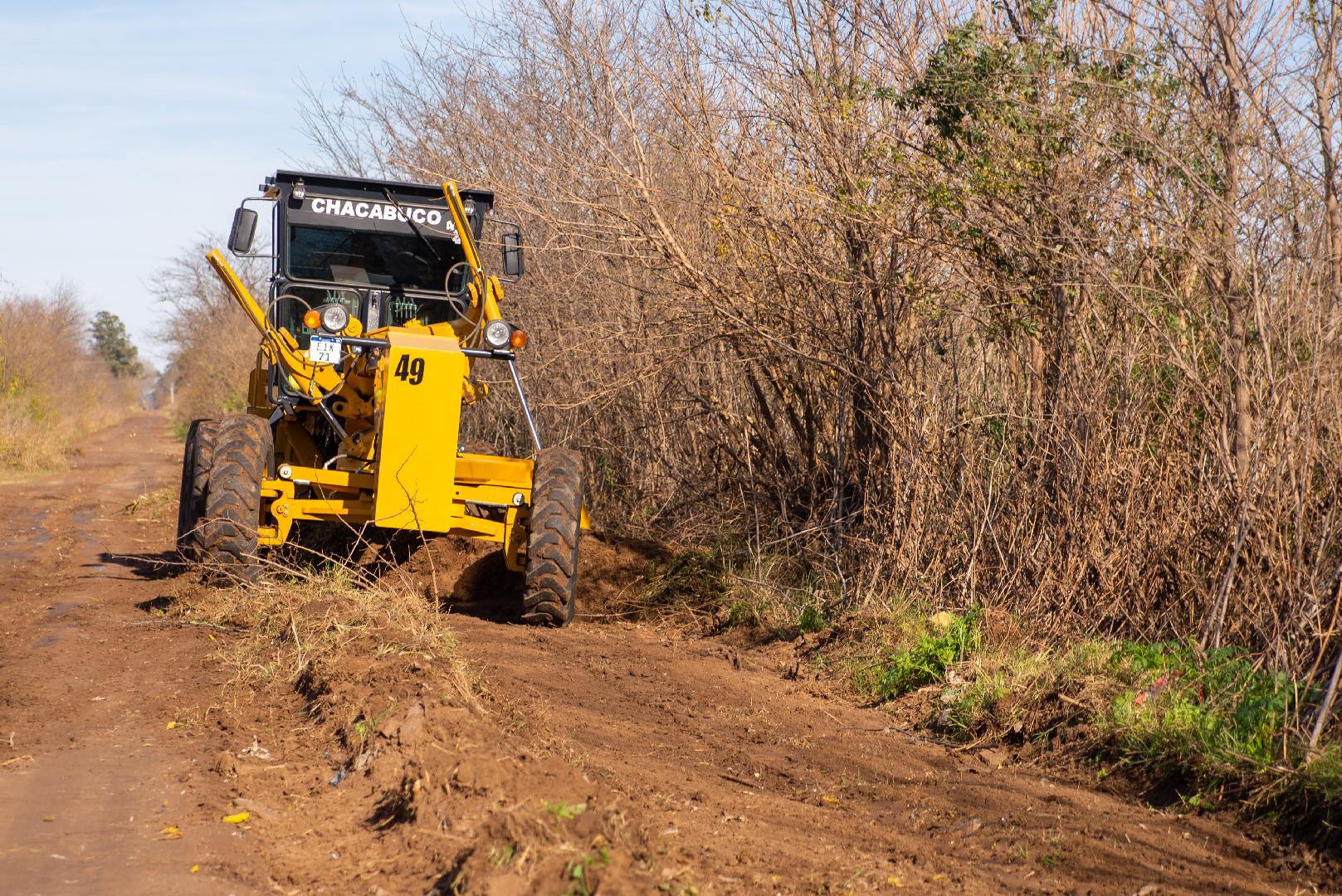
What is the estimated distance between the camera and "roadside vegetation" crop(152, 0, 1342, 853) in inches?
225

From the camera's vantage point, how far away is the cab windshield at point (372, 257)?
9406mm

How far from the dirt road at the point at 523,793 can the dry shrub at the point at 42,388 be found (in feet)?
62.7

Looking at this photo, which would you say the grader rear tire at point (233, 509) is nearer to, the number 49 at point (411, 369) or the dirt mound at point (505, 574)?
the number 49 at point (411, 369)

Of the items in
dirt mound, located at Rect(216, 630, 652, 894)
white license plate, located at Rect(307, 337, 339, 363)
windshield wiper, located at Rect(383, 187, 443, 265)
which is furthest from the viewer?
windshield wiper, located at Rect(383, 187, 443, 265)

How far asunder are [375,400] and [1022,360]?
4.14m

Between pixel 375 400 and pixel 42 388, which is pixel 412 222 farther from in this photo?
pixel 42 388

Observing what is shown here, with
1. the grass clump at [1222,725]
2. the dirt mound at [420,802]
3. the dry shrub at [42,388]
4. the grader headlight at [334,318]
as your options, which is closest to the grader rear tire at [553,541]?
the grader headlight at [334,318]

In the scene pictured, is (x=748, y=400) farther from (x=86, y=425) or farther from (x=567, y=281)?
(x=86, y=425)

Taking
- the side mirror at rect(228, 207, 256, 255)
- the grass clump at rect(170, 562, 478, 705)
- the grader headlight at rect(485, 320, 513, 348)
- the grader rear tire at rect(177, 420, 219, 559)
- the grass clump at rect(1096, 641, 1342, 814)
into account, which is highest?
the side mirror at rect(228, 207, 256, 255)

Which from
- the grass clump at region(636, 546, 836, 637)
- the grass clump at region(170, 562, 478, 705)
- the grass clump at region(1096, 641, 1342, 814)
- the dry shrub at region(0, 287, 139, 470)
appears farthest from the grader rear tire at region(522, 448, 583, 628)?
the dry shrub at region(0, 287, 139, 470)

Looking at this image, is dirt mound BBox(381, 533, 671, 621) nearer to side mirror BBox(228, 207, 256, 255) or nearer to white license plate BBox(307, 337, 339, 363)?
white license plate BBox(307, 337, 339, 363)

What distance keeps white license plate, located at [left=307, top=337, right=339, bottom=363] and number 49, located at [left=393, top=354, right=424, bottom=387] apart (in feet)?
2.78

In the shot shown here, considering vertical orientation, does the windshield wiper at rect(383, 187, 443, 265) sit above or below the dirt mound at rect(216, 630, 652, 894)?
above

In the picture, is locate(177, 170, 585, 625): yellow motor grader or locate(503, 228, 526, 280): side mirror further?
locate(503, 228, 526, 280): side mirror
